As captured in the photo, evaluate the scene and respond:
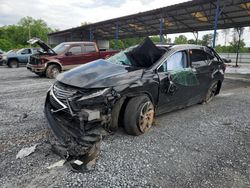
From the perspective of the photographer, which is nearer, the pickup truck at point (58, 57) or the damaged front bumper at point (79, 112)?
the damaged front bumper at point (79, 112)

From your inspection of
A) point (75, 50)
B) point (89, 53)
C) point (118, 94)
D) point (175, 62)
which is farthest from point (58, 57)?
point (118, 94)

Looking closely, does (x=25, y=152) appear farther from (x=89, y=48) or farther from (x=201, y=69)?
(x=89, y=48)

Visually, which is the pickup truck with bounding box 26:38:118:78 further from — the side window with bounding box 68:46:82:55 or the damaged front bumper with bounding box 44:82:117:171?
the damaged front bumper with bounding box 44:82:117:171

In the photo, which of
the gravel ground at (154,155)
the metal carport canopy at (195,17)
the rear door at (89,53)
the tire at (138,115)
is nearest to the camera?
the gravel ground at (154,155)

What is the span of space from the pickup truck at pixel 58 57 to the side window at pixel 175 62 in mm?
6301

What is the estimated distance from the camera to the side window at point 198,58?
5.09 m

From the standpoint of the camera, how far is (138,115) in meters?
3.61

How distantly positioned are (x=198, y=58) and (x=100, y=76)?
294 cm

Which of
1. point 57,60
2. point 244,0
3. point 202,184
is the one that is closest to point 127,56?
point 202,184

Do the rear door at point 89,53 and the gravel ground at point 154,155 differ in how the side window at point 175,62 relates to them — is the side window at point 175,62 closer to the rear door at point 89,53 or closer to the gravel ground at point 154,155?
the gravel ground at point 154,155

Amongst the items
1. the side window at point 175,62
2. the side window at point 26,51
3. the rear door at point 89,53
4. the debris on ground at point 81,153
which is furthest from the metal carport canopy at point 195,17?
the debris on ground at point 81,153

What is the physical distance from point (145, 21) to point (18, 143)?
1922cm

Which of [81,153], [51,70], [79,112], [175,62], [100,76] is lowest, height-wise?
[81,153]

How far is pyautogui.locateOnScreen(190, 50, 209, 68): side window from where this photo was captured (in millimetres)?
5086
